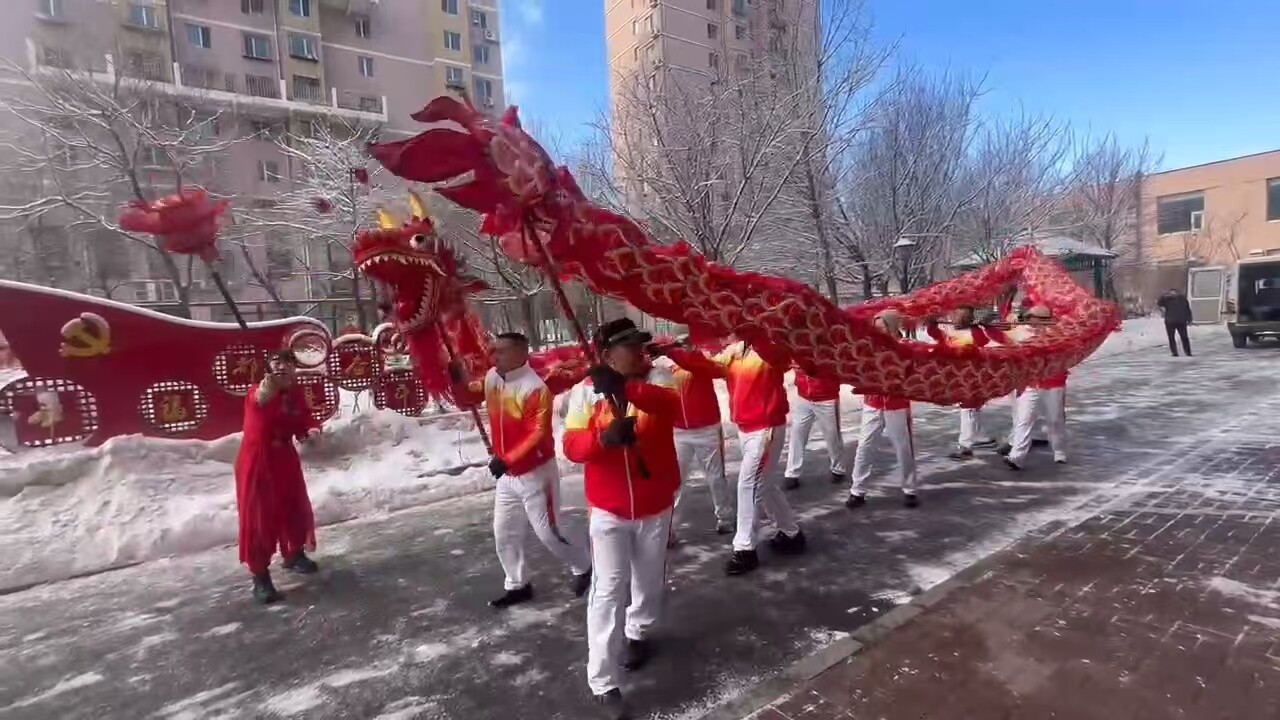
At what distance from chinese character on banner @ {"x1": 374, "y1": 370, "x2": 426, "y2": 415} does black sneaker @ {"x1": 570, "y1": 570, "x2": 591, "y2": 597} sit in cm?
467

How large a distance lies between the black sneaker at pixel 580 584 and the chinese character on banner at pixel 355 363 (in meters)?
4.91

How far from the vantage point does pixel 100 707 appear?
9.70 ft

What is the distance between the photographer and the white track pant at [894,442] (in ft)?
17.9

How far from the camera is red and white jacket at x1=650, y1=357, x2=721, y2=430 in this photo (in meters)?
4.60

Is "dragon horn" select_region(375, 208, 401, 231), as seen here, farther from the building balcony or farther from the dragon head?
the building balcony

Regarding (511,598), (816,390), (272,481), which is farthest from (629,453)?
(816,390)

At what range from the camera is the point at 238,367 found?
6.97 m

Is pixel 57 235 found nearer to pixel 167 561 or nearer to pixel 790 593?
pixel 167 561

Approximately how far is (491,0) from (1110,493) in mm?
22606

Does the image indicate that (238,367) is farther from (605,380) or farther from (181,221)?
(605,380)

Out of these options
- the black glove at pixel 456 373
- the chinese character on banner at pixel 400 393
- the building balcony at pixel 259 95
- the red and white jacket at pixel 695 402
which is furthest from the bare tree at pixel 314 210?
the red and white jacket at pixel 695 402

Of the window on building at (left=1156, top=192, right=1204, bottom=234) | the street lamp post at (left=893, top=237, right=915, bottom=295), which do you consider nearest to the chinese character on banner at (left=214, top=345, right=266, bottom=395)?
the street lamp post at (left=893, top=237, right=915, bottom=295)

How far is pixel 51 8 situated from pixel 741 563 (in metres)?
17.0

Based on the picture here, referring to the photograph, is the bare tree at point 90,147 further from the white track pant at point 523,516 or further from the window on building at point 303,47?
the white track pant at point 523,516
